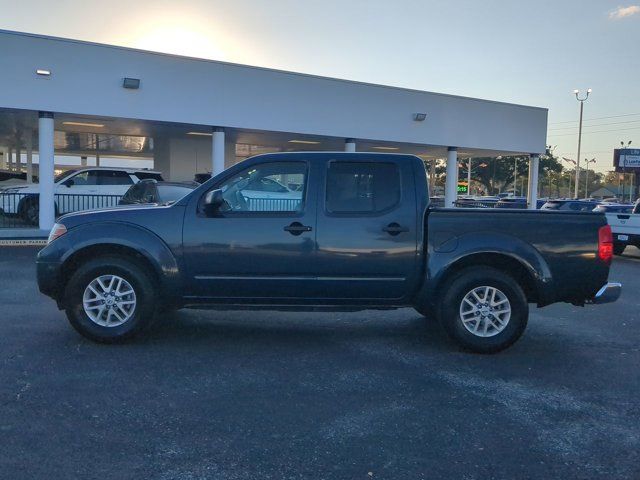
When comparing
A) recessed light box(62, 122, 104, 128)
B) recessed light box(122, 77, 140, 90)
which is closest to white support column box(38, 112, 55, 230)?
recessed light box(122, 77, 140, 90)

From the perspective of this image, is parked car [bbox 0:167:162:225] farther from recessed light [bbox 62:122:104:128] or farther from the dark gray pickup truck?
the dark gray pickup truck

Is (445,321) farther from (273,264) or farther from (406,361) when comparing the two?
(273,264)

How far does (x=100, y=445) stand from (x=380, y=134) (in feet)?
61.7

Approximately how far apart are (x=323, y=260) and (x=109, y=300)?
2.18 metres

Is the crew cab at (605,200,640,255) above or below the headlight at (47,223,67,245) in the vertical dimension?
below

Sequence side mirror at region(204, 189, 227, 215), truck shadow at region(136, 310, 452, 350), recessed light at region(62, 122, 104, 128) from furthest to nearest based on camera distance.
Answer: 1. recessed light at region(62, 122, 104, 128)
2. truck shadow at region(136, 310, 452, 350)
3. side mirror at region(204, 189, 227, 215)

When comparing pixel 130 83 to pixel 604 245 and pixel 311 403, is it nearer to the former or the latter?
pixel 604 245

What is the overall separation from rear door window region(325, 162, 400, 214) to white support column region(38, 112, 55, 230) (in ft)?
41.9

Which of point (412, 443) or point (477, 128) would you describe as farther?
point (477, 128)

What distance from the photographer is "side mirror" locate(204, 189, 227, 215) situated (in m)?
5.91

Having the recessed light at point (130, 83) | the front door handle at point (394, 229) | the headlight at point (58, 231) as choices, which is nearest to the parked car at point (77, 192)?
the recessed light at point (130, 83)

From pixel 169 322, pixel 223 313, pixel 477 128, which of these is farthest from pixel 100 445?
pixel 477 128

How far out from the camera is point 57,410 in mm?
4379

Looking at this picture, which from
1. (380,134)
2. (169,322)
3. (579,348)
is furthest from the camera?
(380,134)
